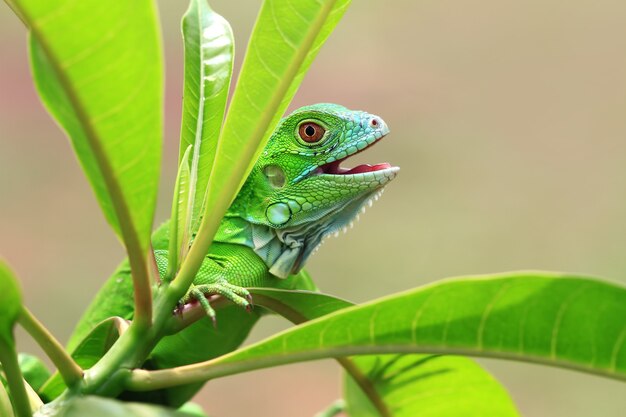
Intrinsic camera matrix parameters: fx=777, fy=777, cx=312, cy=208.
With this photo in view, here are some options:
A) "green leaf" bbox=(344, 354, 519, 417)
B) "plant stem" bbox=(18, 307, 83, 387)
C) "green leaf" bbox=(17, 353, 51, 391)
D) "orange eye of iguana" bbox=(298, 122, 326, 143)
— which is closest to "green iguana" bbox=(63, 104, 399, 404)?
"orange eye of iguana" bbox=(298, 122, 326, 143)

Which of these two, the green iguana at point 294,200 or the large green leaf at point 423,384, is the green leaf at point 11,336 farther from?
the green iguana at point 294,200

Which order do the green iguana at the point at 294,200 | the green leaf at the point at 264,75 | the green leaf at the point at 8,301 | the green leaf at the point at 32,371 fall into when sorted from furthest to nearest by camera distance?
the green iguana at the point at 294,200 < the green leaf at the point at 32,371 < the green leaf at the point at 264,75 < the green leaf at the point at 8,301

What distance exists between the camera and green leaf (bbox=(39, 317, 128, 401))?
2.27 feet

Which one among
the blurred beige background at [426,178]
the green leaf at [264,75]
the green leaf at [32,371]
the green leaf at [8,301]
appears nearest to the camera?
the green leaf at [8,301]

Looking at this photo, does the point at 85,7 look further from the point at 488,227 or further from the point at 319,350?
the point at 488,227

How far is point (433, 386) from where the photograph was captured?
77 cm

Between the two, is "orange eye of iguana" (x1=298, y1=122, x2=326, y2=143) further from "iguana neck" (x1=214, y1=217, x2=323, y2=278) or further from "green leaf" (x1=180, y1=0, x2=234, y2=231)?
"green leaf" (x1=180, y1=0, x2=234, y2=231)

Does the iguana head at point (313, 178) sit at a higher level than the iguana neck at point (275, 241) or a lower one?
higher

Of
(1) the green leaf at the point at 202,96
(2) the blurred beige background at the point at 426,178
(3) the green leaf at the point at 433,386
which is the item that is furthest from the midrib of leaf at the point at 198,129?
(2) the blurred beige background at the point at 426,178

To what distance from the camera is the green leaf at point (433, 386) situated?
76cm

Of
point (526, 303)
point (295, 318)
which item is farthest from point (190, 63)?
point (526, 303)

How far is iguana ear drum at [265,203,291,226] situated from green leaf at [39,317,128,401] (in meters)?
0.39

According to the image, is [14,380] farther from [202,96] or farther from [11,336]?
[202,96]

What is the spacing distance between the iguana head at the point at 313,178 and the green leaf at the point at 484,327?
482 millimetres
